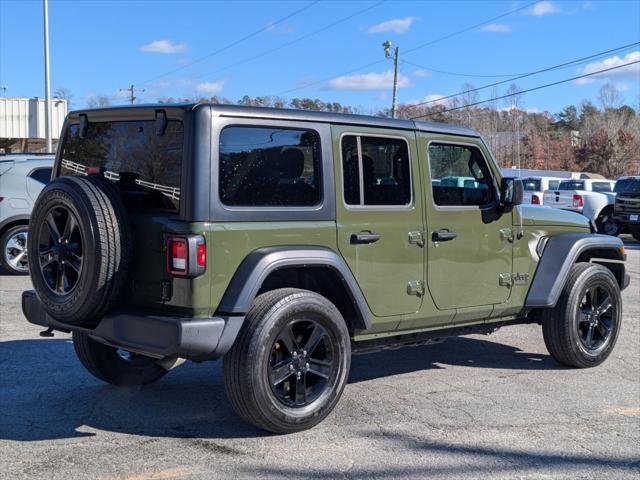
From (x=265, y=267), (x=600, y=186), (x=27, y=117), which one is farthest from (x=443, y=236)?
(x=27, y=117)

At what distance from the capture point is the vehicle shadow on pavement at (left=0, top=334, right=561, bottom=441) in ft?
15.7

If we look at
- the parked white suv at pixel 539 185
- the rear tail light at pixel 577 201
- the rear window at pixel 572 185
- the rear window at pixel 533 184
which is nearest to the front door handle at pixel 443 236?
the rear tail light at pixel 577 201

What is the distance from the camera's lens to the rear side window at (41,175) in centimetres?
1129

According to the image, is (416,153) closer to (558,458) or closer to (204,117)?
(204,117)

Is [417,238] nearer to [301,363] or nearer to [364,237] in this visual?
[364,237]

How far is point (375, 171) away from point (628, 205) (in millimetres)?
15948

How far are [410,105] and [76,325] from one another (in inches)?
1711

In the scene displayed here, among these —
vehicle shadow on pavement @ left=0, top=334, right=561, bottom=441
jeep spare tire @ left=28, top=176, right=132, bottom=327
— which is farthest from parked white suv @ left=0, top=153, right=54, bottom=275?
jeep spare tire @ left=28, top=176, right=132, bottom=327

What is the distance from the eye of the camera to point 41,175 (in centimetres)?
1135

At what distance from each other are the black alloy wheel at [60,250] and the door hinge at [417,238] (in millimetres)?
2193

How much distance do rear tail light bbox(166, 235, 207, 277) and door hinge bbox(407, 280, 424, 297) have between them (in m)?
1.64

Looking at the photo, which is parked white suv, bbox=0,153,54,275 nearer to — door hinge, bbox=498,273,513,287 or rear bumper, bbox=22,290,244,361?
rear bumper, bbox=22,290,244,361

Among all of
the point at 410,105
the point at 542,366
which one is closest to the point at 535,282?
the point at 542,366

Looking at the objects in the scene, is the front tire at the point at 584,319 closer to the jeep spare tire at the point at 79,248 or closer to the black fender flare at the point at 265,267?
the black fender flare at the point at 265,267
